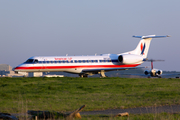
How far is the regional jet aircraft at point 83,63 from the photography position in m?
36.6

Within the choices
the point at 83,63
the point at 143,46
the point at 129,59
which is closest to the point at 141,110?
the point at 83,63

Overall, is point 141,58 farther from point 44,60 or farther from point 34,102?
point 34,102

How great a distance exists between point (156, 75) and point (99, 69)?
20.6m

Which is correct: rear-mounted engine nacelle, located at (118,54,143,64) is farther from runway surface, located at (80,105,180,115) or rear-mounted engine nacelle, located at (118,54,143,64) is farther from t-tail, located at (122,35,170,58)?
runway surface, located at (80,105,180,115)

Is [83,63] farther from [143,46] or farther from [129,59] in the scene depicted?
[143,46]

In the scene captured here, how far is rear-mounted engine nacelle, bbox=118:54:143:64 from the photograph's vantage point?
4092 centimetres

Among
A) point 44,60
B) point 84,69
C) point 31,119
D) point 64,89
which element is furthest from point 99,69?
point 31,119

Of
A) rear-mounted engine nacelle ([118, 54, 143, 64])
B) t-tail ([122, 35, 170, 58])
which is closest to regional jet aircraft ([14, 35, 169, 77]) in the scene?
rear-mounted engine nacelle ([118, 54, 143, 64])

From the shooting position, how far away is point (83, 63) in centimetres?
3894

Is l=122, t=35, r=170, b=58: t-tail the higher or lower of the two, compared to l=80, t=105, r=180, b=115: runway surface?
higher

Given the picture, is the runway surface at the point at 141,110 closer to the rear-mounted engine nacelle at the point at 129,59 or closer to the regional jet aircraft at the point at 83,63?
the regional jet aircraft at the point at 83,63

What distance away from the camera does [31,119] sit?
9.76m

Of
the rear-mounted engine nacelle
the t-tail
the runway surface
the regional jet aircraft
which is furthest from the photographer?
the t-tail

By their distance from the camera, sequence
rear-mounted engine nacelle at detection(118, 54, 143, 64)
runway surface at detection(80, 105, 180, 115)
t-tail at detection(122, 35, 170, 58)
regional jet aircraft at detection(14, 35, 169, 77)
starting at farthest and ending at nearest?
t-tail at detection(122, 35, 170, 58), rear-mounted engine nacelle at detection(118, 54, 143, 64), regional jet aircraft at detection(14, 35, 169, 77), runway surface at detection(80, 105, 180, 115)
